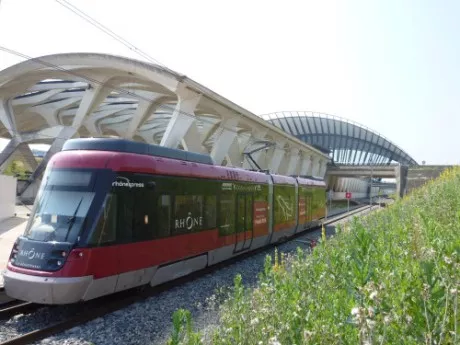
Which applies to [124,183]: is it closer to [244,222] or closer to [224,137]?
[244,222]

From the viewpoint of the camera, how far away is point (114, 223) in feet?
25.9

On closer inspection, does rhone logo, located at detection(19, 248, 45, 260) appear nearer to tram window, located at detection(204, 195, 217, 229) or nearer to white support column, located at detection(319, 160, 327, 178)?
tram window, located at detection(204, 195, 217, 229)

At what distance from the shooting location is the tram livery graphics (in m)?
7.25

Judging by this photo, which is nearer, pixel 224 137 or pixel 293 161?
pixel 224 137

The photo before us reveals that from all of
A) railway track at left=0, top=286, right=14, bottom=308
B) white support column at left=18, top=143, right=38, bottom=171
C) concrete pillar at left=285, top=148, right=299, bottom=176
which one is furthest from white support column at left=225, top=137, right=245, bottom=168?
railway track at left=0, top=286, right=14, bottom=308

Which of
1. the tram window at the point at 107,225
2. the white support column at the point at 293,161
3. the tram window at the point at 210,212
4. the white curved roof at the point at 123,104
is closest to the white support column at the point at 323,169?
the white support column at the point at 293,161

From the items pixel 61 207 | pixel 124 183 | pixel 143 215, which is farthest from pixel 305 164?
pixel 61 207

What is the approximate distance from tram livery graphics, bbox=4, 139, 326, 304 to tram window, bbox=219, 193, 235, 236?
0.08 meters

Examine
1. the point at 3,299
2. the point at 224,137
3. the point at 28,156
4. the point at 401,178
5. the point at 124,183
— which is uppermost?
the point at 224,137

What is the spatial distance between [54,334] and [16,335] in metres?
0.66

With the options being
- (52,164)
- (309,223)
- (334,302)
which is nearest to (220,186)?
(52,164)

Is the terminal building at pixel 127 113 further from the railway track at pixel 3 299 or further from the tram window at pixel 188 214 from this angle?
the railway track at pixel 3 299

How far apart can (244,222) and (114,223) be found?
21.1 ft

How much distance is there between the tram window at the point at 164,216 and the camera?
29.9ft
